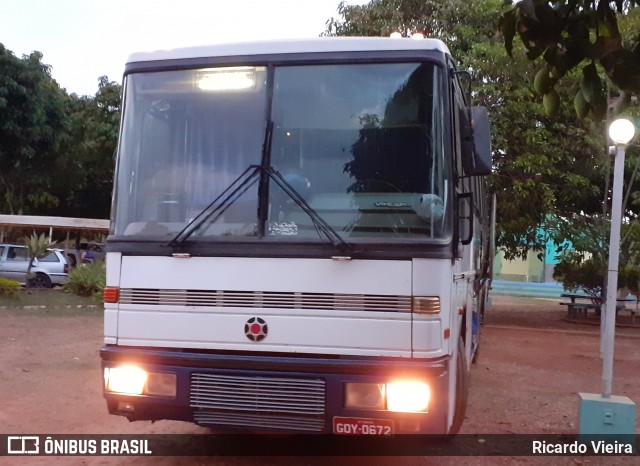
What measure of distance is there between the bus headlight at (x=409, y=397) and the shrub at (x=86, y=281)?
15124mm

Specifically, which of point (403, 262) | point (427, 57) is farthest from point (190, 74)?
point (403, 262)

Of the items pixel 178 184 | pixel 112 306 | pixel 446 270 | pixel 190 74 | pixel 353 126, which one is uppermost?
pixel 190 74

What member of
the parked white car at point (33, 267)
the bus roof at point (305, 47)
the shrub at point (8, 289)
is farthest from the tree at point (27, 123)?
the bus roof at point (305, 47)

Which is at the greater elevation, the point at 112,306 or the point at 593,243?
the point at 593,243

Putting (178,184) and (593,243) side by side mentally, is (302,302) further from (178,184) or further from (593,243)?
(593,243)

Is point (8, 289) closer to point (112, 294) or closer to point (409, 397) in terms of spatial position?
point (112, 294)

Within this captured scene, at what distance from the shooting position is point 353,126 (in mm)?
4988

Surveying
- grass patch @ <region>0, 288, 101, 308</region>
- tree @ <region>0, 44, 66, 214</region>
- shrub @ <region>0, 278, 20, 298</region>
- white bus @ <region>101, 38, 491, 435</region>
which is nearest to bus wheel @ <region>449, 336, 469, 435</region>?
white bus @ <region>101, 38, 491, 435</region>

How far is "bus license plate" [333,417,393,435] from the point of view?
4562 millimetres

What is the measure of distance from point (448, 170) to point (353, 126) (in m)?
0.69

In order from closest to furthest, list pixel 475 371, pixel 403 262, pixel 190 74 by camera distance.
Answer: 1. pixel 403 262
2. pixel 190 74
3. pixel 475 371

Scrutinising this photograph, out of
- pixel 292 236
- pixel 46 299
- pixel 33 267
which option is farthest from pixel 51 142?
pixel 292 236

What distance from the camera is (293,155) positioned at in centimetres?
496

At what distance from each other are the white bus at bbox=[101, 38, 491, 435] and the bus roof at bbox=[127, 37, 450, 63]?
0.05 ft
